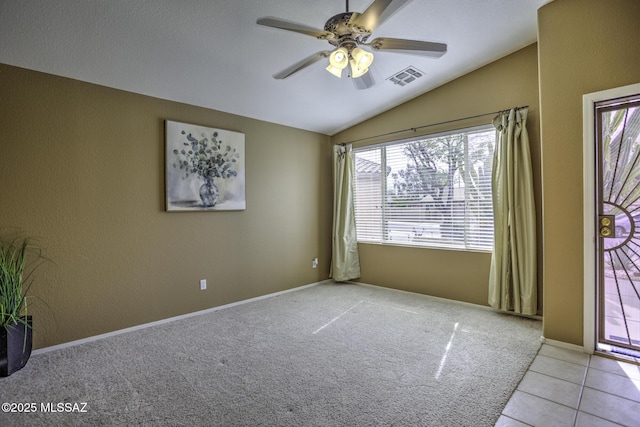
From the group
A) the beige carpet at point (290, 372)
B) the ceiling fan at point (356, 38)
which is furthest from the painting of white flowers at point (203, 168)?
the ceiling fan at point (356, 38)

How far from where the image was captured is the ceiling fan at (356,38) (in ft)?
5.85

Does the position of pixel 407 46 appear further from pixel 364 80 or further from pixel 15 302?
pixel 15 302

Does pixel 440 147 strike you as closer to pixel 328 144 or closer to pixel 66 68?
pixel 328 144

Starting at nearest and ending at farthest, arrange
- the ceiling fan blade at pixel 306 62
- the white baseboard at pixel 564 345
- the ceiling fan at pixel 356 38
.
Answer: the ceiling fan at pixel 356 38 → the ceiling fan blade at pixel 306 62 → the white baseboard at pixel 564 345

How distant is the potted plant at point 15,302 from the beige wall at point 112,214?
10 centimetres

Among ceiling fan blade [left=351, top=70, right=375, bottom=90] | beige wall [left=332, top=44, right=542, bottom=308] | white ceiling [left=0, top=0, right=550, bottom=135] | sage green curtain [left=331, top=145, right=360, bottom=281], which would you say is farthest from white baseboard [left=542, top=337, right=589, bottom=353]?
white ceiling [left=0, top=0, right=550, bottom=135]

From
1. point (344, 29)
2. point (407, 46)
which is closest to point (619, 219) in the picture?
point (407, 46)

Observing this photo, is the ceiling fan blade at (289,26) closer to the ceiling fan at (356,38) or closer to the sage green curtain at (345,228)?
the ceiling fan at (356,38)

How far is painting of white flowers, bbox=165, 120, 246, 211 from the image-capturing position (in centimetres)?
336

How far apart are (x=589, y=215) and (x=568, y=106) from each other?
0.93 meters

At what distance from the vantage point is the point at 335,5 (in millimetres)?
2377

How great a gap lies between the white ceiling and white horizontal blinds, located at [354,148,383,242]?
46.0 inches

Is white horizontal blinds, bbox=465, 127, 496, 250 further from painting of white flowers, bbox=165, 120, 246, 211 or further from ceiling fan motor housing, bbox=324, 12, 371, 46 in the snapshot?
painting of white flowers, bbox=165, 120, 246, 211

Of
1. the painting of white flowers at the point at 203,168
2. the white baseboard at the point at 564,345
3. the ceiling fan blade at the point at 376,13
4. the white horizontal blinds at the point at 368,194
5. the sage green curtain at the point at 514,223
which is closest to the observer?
the ceiling fan blade at the point at 376,13
